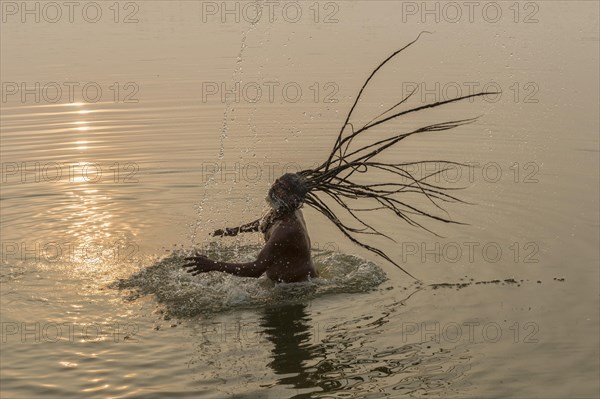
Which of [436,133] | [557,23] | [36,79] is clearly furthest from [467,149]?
[557,23]

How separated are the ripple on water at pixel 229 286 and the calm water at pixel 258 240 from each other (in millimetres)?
26

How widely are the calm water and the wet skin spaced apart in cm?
20

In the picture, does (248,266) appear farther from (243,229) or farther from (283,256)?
(243,229)

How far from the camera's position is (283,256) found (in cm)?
957

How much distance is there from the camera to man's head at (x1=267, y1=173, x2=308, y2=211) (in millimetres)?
9508

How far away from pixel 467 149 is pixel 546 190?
2.73 meters

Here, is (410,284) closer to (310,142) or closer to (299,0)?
(310,142)

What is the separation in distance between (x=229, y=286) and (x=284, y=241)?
894mm

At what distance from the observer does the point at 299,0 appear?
36.2 meters

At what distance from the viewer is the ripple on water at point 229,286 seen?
9.62 m

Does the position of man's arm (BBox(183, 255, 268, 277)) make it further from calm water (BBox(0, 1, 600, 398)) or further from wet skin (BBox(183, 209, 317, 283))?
calm water (BBox(0, 1, 600, 398))

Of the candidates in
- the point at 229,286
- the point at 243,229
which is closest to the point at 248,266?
the point at 229,286

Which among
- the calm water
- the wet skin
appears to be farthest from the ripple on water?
the wet skin

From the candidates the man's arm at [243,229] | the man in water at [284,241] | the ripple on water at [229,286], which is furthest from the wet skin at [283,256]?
the man's arm at [243,229]
